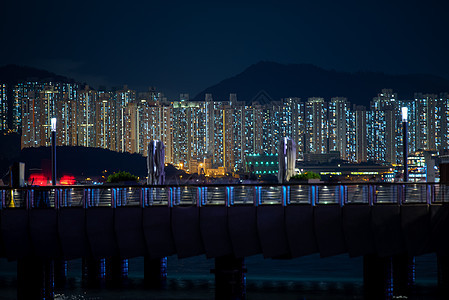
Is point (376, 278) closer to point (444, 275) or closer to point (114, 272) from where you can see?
point (444, 275)

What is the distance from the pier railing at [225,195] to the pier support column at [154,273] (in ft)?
43.7

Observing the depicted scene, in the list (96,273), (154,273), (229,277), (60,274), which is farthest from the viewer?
(60,274)

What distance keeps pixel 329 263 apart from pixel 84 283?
34545 millimetres

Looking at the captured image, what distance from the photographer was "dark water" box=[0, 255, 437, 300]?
4284cm

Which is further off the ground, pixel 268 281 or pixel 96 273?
pixel 96 273

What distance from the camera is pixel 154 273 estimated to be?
4375cm

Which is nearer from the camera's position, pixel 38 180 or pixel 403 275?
pixel 403 275

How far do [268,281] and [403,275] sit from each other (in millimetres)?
17999

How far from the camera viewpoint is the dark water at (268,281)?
42.8 meters

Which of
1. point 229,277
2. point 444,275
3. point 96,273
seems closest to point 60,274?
point 96,273

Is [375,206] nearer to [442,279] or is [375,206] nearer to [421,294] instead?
[442,279]

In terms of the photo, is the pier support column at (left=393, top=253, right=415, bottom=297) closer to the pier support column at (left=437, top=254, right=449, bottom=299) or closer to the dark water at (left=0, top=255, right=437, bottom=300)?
the dark water at (left=0, top=255, right=437, bottom=300)

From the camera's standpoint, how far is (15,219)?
2895 cm

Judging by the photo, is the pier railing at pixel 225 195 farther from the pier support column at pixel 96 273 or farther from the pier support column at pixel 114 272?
the pier support column at pixel 96 273
